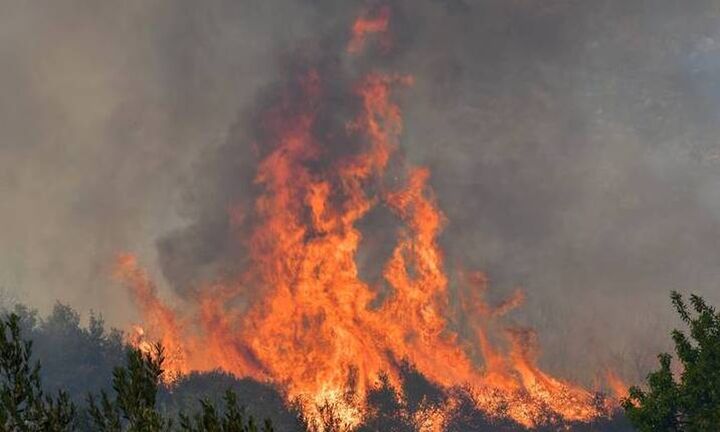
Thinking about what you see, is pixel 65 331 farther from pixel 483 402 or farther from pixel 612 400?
pixel 612 400

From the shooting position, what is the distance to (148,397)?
59.0ft

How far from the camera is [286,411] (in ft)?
314

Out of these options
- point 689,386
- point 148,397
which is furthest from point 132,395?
point 689,386

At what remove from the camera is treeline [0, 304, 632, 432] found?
16719 mm

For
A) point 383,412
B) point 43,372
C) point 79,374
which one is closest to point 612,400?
point 383,412

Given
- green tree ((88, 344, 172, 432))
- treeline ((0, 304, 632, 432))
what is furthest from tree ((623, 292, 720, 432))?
green tree ((88, 344, 172, 432))

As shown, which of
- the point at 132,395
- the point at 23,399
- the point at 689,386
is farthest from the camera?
the point at 689,386

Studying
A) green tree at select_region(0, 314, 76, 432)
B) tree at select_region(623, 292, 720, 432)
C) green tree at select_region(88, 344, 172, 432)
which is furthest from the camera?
tree at select_region(623, 292, 720, 432)

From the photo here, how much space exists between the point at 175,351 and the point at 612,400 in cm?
7554

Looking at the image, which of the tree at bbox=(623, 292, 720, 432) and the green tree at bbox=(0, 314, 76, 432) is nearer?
the green tree at bbox=(0, 314, 76, 432)

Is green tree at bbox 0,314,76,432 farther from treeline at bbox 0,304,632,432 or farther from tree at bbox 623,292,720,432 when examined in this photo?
tree at bbox 623,292,720,432

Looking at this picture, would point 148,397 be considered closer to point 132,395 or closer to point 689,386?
point 132,395

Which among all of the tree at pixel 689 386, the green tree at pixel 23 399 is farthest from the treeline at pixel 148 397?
the tree at pixel 689 386

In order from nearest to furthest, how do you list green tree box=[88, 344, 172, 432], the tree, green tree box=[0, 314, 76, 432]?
green tree box=[0, 314, 76, 432] → green tree box=[88, 344, 172, 432] → the tree
